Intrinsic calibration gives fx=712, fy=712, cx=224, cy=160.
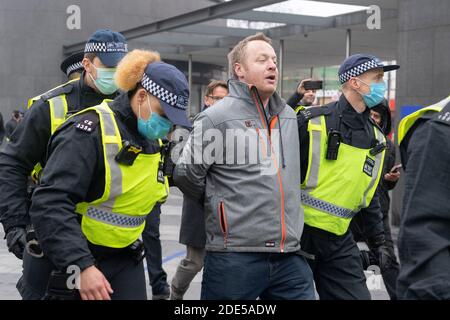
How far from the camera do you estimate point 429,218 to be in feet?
6.70

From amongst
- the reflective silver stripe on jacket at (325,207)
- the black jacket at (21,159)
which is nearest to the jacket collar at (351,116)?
the reflective silver stripe on jacket at (325,207)

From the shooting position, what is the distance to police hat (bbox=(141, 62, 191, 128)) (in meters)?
3.38

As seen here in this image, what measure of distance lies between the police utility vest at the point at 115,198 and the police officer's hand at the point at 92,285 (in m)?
0.32

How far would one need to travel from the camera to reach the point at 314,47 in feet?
59.9

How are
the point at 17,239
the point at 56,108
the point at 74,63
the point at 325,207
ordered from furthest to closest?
1. the point at 74,63
2. the point at 325,207
3. the point at 56,108
4. the point at 17,239

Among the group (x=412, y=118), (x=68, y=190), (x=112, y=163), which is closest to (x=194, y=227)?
(x=112, y=163)

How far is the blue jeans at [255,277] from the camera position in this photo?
3.58 metres

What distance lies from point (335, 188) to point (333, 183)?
1.4 inches

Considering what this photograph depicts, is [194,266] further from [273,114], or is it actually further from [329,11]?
[329,11]

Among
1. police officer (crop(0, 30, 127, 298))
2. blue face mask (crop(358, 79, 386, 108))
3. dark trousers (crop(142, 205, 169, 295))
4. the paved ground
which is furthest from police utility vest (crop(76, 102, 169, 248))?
the paved ground

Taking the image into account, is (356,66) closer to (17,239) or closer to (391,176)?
(391,176)

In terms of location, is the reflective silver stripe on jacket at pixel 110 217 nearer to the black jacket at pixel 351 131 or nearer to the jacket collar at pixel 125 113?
the jacket collar at pixel 125 113

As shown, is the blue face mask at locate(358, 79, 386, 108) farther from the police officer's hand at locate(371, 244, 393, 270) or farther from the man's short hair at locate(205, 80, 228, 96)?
the man's short hair at locate(205, 80, 228, 96)
